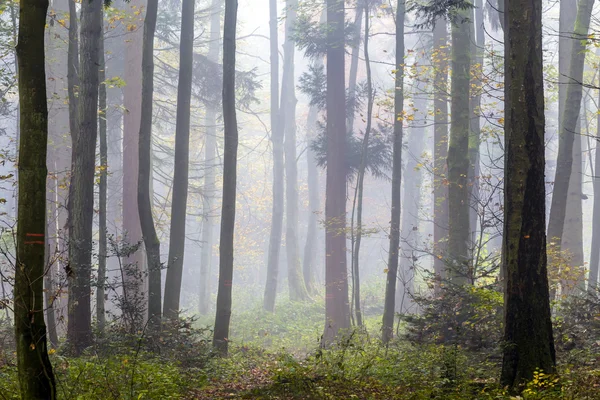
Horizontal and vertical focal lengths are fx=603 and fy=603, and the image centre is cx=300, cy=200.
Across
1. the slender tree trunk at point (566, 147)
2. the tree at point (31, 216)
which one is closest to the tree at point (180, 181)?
the tree at point (31, 216)

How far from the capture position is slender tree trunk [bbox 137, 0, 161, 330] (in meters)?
12.7

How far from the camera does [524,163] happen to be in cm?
716

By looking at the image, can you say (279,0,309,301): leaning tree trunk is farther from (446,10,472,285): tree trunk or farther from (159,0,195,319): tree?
(446,10,472,285): tree trunk

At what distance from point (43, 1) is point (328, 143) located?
16228 mm

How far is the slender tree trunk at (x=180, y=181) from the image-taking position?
14.0 metres

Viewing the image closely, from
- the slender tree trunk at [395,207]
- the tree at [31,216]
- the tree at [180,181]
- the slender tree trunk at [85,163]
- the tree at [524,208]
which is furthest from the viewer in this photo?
the slender tree trunk at [395,207]

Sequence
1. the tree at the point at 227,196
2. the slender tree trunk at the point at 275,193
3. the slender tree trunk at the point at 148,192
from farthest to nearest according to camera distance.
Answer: the slender tree trunk at the point at 275,193, the tree at the point at 227,196, the slender tree trunk at the point at 148,192

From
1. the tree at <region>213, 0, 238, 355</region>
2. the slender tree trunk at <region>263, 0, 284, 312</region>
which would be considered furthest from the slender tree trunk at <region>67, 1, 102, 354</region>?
the slender tree trunk at <region>263, 0, 284, 312</region>

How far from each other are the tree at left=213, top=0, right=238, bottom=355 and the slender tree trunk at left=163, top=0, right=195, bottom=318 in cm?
121

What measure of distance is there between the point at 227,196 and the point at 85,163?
3.00m

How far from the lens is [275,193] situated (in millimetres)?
29906

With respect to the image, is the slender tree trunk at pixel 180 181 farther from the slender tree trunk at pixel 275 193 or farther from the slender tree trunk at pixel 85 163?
the slender tree trunk at pixel 275 193

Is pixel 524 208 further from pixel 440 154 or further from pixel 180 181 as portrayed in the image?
pixel 440 154

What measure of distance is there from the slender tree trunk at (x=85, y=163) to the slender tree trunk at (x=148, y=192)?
1.31 meters
